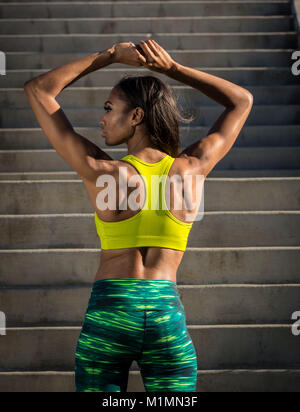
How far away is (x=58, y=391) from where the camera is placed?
3301 mm

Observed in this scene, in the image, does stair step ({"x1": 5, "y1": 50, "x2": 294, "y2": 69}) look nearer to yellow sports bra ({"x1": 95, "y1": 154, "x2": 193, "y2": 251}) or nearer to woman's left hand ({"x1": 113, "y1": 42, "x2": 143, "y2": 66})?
woman's left hand ({"x1": 113, "y1": 42, "x2": 143, "y2": 66})

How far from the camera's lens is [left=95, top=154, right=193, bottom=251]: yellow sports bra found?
1.81 metres

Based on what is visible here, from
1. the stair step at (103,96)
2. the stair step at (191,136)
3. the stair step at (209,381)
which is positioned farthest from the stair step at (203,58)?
the stair step at (209,381)

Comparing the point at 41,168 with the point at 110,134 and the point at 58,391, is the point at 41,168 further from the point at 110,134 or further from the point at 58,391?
the point at 110,134

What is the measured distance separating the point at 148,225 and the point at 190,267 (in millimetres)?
1966

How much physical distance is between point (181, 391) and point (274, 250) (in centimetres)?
211

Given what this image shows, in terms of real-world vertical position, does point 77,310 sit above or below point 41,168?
below

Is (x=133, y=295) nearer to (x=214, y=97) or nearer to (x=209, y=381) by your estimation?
(x=214, y=97)

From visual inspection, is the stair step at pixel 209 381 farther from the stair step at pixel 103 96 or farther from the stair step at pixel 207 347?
the stair step at pixel 103 96

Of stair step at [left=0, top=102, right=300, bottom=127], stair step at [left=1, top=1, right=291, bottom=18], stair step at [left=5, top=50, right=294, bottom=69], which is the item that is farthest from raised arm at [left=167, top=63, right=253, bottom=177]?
stair step at [left=1, top=1, right=291, bottom=18]

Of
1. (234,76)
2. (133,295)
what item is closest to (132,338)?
(133,295)

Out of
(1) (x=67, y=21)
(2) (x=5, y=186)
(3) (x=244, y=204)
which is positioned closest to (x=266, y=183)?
(3) (x=244, y=204)

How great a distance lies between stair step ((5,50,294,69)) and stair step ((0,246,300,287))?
2.60 metres

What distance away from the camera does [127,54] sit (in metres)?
1.98
